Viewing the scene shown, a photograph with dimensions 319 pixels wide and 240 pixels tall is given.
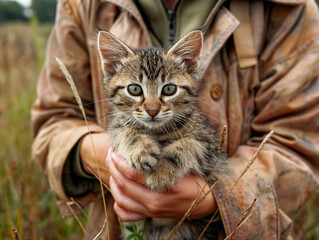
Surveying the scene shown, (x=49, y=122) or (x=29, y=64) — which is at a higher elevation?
(x=49, y=122)

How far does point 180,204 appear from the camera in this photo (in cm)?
145

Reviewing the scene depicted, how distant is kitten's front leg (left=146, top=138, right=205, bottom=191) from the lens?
1431mm

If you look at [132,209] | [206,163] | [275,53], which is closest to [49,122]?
[132,209]

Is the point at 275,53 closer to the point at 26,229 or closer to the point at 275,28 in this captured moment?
the point at 275,28

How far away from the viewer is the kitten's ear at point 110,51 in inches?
63.0

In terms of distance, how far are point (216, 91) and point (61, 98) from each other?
0.98 metres

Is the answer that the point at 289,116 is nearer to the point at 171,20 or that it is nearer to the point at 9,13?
the point at 171,20

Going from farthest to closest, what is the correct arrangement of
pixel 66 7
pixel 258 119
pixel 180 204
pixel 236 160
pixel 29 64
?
pixel 29 64 → pixel 66 7 → pixel 258 119 → pixel 236 160 → pixel 180 204

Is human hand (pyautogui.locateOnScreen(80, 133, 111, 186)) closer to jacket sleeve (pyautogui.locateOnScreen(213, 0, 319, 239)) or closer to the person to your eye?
the person

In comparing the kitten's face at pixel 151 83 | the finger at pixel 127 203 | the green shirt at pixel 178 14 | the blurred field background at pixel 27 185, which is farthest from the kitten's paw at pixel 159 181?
Answer: the blurred field background at pixel 27 185

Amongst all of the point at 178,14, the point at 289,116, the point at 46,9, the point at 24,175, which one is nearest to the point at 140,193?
the point at 289,116

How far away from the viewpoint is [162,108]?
1566 mm

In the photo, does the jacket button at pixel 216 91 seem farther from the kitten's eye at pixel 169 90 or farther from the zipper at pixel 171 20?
the zipper at pixel 171 20

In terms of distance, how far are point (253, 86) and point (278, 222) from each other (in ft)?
2.40
